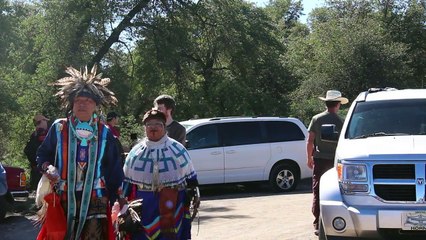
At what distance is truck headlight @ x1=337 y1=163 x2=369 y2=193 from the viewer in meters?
6.00

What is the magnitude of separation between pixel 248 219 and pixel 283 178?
4497mm

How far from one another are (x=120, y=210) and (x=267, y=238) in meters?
3.95

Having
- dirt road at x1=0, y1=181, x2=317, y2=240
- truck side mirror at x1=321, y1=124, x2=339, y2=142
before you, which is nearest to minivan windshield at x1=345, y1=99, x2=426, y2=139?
truck side mirror at x1=321, y1=124, x2=339, y2=142

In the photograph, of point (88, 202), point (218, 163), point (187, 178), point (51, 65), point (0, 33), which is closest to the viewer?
point (88, 202)

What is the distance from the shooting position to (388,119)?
7.08m

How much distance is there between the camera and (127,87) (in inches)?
799

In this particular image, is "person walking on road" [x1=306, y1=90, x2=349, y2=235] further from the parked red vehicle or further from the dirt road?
the parked red vehicle

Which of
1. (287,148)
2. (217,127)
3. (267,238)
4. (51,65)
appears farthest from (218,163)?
(51,65)

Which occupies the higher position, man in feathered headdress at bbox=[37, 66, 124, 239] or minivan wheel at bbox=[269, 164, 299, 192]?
man in feathered headdress at bbox=[37, 66, 124, 239]

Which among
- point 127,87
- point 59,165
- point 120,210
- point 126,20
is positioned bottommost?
point 120,210

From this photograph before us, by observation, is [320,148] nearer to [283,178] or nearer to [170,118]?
[170,118]

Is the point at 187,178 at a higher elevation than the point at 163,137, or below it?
below

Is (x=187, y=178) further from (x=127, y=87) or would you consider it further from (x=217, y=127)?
(x=127, y=87)

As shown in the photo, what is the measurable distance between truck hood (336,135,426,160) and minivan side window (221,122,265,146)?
7.33 metres
